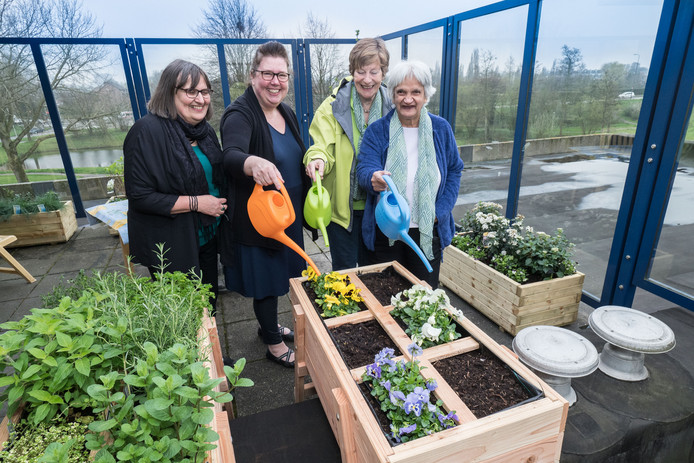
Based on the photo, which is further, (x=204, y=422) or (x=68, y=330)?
(x=68, y=330)

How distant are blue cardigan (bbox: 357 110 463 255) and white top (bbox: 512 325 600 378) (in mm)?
589

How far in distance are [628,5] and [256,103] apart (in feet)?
7.15

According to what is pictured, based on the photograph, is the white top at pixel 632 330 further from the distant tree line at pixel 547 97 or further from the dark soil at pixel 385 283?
the distant tree line at pixel 547 97

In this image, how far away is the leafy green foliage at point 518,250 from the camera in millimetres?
2506

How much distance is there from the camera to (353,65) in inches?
A: 70.4

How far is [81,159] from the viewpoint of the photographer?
194 inches

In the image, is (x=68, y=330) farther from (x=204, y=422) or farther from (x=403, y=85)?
(x=403, y=85)

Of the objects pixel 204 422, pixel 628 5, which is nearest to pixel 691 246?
Answer: pixel 628 5

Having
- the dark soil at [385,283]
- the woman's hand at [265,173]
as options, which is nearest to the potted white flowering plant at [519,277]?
the dark soil at [385,283]

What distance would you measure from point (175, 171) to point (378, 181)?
2.93ft

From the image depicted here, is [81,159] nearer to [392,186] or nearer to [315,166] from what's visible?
[315,166]

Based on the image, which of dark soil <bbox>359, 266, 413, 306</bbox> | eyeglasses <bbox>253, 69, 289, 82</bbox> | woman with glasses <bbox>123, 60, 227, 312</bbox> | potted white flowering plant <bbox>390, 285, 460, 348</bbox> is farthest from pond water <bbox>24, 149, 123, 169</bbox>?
potted white flowering plant <bbox>390, 285, 460, 348</bbox>

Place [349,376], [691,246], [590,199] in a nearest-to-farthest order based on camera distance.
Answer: [349,376], [691,246], [590,199]

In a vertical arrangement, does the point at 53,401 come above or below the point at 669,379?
above
